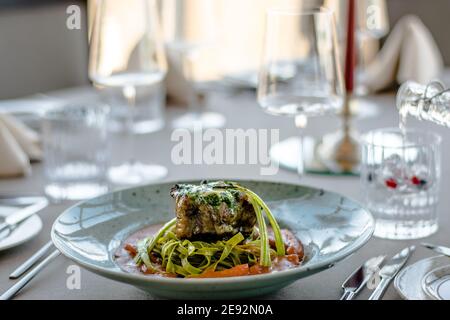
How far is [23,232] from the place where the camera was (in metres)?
1.10

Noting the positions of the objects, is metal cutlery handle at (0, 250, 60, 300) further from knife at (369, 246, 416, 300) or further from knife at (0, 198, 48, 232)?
knife at (369, 246, 416, 300)

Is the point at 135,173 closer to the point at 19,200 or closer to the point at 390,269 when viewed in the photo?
the point at 19,200

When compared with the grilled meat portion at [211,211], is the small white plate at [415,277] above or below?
below

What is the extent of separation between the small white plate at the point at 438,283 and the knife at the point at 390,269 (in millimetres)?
50

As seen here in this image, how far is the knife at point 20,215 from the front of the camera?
1.12 metres

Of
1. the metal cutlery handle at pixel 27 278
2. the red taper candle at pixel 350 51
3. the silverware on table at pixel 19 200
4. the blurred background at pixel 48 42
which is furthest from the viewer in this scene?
the blurred background at pixel 48 42

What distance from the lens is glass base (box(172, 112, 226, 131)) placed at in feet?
5.82

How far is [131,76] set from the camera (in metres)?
1.50

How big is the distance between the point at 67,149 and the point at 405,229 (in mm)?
728

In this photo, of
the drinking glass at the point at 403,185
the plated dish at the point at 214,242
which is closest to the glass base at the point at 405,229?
the drinking glass at the point at 403,185

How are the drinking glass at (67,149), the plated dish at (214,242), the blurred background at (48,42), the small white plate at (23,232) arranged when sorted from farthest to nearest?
the blurred background at (48,42), the drinking glass at (67,149), the small white plate at (23,232), the plated dish at (214,242)

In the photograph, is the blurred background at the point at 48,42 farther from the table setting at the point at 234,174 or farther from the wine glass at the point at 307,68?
the wine glass at the point at 307,68

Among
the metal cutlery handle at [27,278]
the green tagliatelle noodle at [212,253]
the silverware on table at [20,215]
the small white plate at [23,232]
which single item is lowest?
the metal cutlery handle at [27,278]
